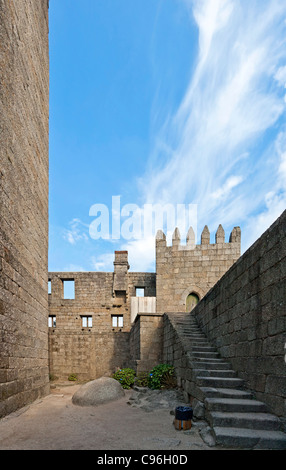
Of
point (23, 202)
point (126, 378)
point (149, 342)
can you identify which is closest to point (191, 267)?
point (149, 342)

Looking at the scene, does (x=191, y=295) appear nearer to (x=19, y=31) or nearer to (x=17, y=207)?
(x=17, y=207)

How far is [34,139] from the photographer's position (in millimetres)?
7121

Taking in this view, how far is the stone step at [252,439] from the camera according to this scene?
3.09m

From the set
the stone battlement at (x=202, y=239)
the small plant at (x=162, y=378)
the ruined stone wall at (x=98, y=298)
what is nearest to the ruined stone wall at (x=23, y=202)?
the small plant at (x=162, y=378)

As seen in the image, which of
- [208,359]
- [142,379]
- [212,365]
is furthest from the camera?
[142,379]

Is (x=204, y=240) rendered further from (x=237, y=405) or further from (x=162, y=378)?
(x=237, y=405)

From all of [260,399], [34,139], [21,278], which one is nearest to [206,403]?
[260,399]

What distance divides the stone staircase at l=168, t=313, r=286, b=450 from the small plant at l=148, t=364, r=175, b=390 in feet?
5.47

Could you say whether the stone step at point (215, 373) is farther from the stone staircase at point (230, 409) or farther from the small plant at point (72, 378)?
the small plant at point (72, 378)

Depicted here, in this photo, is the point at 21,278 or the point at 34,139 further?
the point at 34,139

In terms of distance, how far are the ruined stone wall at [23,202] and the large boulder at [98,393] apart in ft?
3.59

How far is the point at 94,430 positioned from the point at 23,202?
4.61m

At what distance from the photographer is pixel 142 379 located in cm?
820
